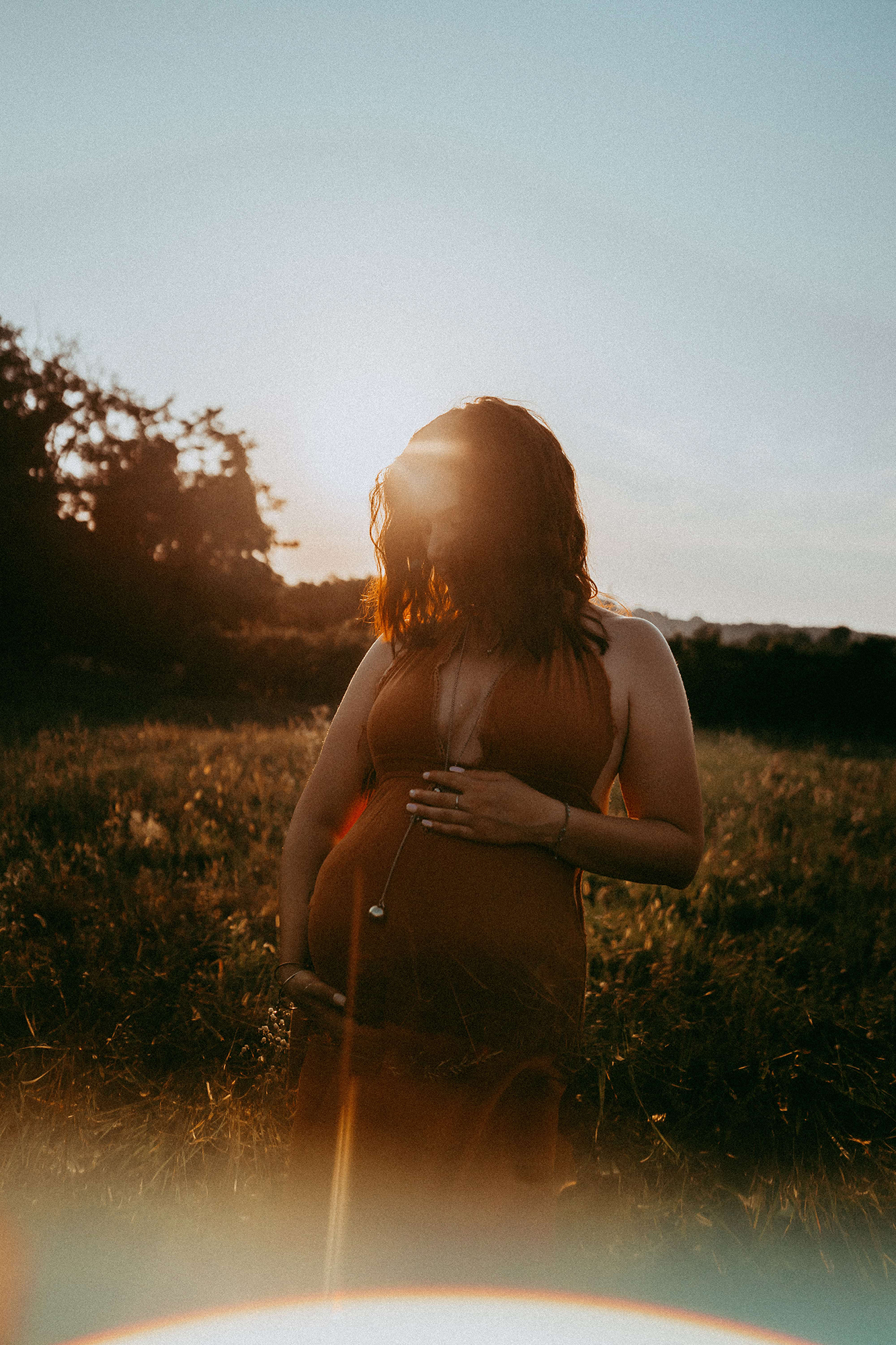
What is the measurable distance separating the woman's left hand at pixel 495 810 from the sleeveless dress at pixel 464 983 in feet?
0.19

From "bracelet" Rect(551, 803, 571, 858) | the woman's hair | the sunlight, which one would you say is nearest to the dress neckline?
the woman's hair

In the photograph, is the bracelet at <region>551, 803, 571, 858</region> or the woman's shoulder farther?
the woman's shoulder

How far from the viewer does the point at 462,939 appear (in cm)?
161

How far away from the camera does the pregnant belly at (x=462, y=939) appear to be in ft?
5.26

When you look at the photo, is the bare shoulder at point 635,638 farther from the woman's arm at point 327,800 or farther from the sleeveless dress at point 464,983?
the woman's arm at point 327,800

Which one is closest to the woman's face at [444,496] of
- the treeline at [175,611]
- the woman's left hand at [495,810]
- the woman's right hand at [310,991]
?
the woman's left hand at [495,810]

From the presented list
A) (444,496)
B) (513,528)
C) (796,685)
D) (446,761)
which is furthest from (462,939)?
(796,685)

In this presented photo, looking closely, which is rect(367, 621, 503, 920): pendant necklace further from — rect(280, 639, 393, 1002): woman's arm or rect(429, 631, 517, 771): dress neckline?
rect(280, 639, 393, 1002): woman's arm

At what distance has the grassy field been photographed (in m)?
2.10

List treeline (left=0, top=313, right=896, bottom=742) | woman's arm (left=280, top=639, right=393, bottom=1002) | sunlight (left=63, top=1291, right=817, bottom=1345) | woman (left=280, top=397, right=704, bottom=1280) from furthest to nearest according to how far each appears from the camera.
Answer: treeline (left=0, top=313, right=896, bottom=742) → woman's arm (left=280, top=639, right=393, bottom=1002) → woman (left=280, top=397, right=704, bottom=1280) → sunlight (left=63, top=1291, right=817, bottom=1345)

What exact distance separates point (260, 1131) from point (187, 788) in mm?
4317

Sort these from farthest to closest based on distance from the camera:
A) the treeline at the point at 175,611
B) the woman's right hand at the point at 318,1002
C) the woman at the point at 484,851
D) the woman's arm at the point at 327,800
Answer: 1. the treeline at the point at 175,611
2. the woman's arm at the point at 327,800
3. the woman's right hand at the point at 318,1002
4. the woman at the point at 484,851

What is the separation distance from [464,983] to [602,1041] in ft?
3.68

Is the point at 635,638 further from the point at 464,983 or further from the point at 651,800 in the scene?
the point at 464,983
